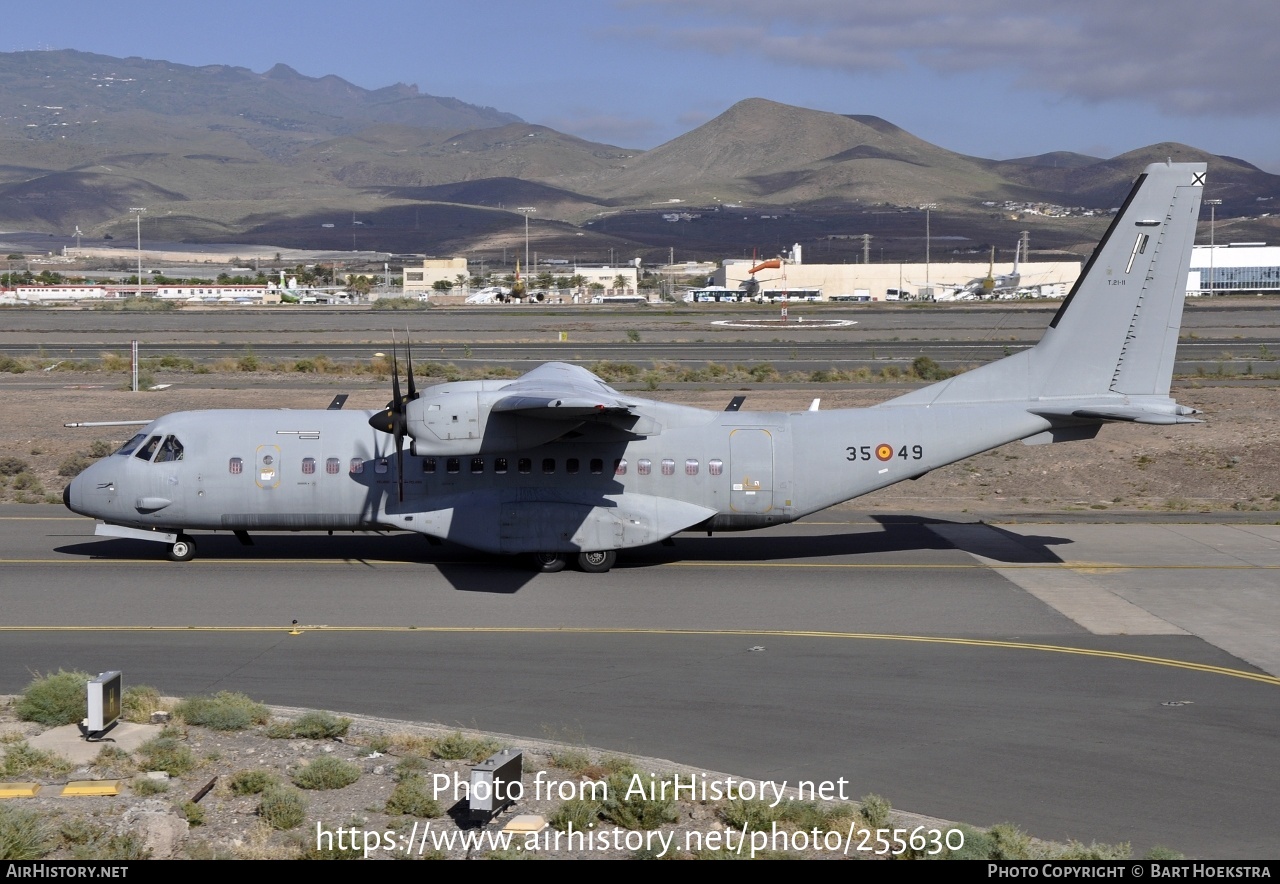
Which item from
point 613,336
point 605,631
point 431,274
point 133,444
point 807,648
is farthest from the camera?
point 431,274

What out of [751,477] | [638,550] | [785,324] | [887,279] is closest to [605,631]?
[751,477]

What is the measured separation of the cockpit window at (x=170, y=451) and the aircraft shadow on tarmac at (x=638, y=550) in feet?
7.43

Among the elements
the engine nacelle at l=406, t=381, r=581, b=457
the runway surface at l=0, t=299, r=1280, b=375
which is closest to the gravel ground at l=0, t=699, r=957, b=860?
the engine nacelle at l=406, t=381, r=581, b=457

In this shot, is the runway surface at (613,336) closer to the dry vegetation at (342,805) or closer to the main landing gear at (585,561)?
the main landing gear at (585,561)

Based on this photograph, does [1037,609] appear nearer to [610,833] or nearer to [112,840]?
[610,833]

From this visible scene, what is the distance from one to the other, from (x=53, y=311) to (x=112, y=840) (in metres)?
111

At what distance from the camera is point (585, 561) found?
2508 cm

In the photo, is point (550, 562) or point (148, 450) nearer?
point (550, 562)

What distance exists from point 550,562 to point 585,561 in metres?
0.73

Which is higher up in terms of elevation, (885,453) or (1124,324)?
(1124,324)

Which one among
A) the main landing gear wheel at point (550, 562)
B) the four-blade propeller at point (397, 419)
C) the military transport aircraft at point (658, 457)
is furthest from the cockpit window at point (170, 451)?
the main landing gear wheel at point (550, 562)

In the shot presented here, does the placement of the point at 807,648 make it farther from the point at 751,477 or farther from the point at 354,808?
the point at 354,808

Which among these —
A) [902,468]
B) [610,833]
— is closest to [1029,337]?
[902,468]

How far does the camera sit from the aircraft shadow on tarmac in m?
26.0
